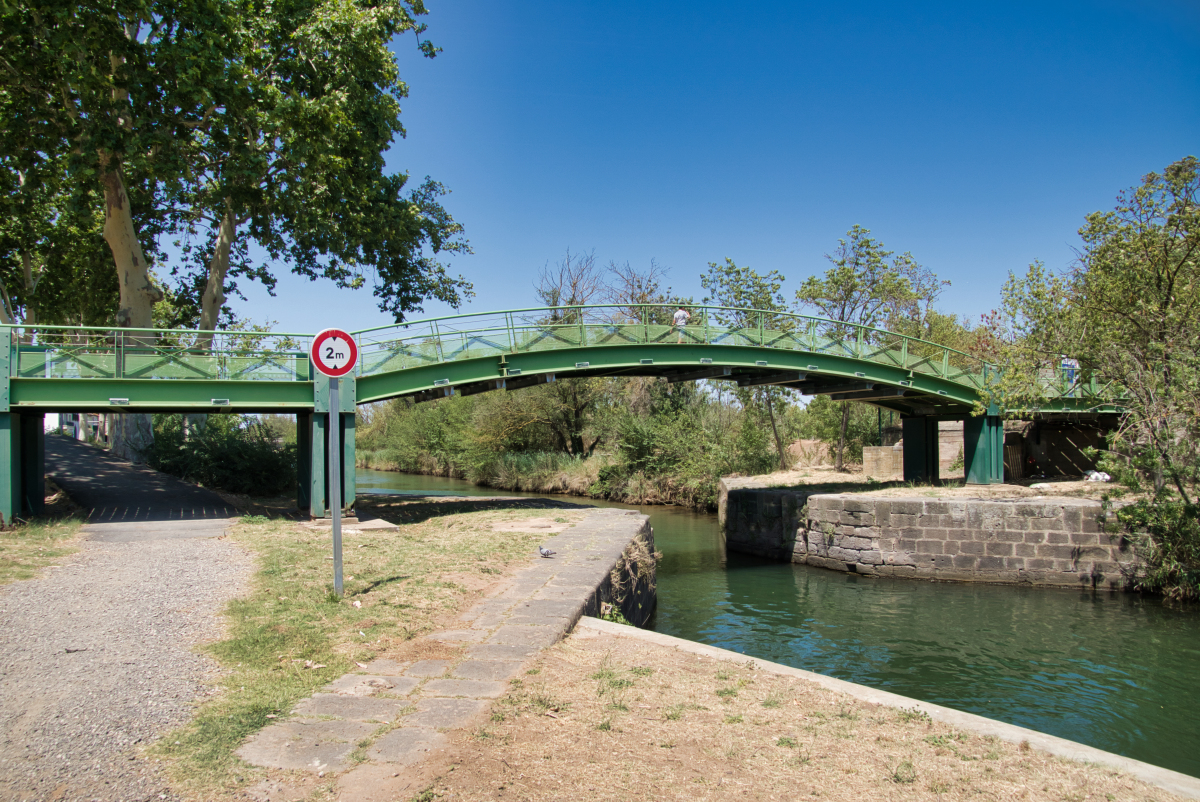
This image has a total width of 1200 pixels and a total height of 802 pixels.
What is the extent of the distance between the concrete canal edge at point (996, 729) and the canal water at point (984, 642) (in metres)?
3.99

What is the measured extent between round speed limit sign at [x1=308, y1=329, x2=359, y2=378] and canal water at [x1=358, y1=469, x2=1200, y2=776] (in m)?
6.57

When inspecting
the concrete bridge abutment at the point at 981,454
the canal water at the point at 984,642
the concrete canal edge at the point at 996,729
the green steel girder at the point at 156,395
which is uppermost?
the green steel girder at the point at 156,395

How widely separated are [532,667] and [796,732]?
6.01ft

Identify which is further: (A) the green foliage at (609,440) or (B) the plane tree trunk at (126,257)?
(A) the green foliage at (609,440)

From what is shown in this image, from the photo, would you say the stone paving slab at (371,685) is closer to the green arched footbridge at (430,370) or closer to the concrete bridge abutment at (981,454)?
the green arched footbridge at (430,370)

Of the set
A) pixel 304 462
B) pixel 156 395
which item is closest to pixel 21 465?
pixel 156 395

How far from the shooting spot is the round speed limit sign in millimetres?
6833

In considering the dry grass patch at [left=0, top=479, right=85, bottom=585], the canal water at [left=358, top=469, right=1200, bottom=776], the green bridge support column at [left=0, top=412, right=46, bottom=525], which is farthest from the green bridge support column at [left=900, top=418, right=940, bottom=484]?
the green bridge support column at [left=0, top=412, right=46, bottom=525]

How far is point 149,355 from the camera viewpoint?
507 inches

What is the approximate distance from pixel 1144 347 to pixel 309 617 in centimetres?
1690

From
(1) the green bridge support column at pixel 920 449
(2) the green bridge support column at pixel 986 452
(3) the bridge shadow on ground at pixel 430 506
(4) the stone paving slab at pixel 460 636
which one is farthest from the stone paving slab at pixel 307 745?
(1) the green bridge support column at pixel 920 449

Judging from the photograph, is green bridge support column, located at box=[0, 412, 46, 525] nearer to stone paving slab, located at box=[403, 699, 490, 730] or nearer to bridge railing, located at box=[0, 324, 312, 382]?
bridge railing, located at box=[0, 324, 312, 382]

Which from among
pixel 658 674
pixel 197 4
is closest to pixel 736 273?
pixel 197 4

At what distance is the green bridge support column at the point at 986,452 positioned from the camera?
19984mm
